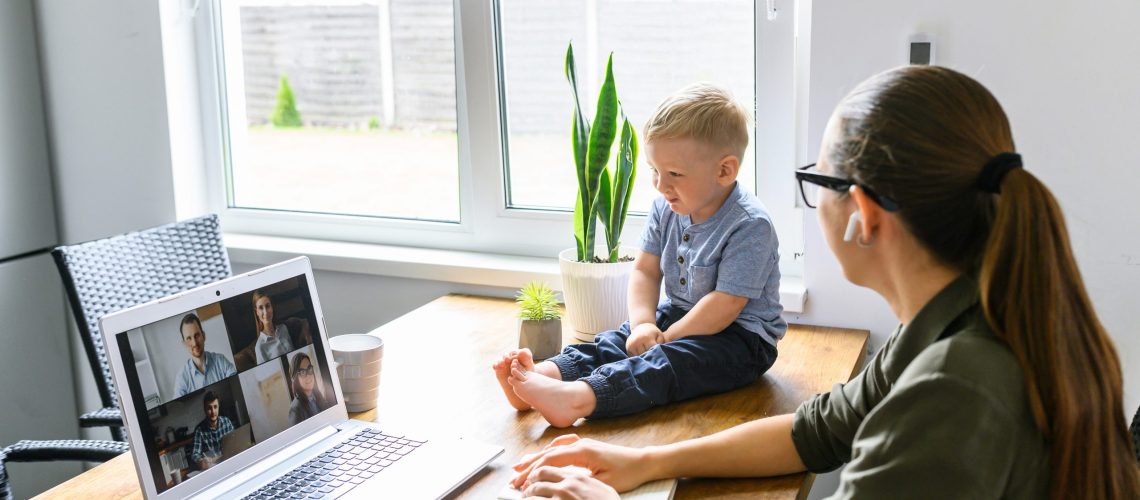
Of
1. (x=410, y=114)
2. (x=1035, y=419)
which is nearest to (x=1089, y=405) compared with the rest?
(x=1035, y=419)

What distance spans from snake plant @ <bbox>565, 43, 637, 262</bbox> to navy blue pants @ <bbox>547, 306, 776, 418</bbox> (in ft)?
0.88

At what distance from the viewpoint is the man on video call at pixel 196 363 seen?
127cm

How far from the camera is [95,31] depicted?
8.66 ft

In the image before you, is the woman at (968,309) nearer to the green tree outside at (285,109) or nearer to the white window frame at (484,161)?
the white window frame at (484,161)

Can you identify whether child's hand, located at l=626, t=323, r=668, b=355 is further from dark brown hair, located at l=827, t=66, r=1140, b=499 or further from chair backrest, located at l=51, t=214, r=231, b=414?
chair backrest, located at l=51, t=214, r=231, b=414

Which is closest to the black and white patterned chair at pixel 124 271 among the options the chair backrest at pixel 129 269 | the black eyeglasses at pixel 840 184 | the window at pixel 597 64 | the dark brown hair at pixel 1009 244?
the chair backrest at pixel 129 269

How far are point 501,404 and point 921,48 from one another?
3.28ft

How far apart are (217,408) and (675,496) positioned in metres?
0.60

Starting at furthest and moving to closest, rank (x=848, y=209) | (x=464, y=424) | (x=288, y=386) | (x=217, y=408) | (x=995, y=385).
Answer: (x=464, y=424), (x=288, y=386), (x=217, y=408), (x=848, y=209), (x=995, y=385)

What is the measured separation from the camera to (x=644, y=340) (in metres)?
1.75

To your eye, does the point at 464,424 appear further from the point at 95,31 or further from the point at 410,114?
the point at 95,31

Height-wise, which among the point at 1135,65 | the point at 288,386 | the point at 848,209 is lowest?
the point at 288,386

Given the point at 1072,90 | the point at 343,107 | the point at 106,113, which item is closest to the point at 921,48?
the point at 1072,90

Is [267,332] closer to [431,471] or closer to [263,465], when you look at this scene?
[263,465]
